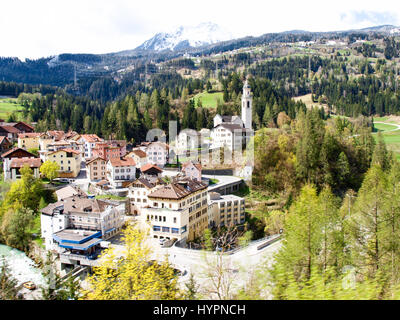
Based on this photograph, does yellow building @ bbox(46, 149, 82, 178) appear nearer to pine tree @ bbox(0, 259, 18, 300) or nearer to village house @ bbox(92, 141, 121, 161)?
village house @ bbox(92, 141, 121, 161)

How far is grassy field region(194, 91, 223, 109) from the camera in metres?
61.8

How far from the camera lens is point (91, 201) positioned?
85.0 ft

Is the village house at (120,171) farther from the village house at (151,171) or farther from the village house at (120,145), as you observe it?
the village house at (120,145)

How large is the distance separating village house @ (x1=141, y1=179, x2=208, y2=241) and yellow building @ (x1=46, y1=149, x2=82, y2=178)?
611 inches

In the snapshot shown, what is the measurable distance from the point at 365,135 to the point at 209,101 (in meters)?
29.0

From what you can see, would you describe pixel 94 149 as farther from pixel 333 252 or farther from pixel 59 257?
pixel 333 252

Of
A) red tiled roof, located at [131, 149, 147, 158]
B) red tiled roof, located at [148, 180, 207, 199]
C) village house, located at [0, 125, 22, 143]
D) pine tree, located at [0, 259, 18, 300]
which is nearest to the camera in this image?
pine tree, located at [0, 259, 18, 300]

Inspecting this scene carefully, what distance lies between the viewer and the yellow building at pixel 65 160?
123ft

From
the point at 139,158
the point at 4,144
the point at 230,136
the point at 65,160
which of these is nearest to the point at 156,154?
→ the point at 139,158

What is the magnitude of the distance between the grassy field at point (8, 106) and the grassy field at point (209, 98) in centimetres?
3236

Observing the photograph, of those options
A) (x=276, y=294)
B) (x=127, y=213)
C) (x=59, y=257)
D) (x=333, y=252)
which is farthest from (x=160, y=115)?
(x=276, y=294)

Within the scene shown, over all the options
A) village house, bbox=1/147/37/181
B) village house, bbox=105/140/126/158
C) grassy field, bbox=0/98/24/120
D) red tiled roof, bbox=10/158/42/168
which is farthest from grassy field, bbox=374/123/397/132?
grassy field, bbox=0/98/24/120

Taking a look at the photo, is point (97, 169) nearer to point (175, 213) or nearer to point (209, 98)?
point (175, 213)

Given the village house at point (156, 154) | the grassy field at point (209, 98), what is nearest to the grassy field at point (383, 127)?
the grassy field at point (209, 98)
